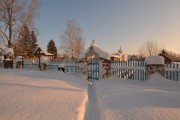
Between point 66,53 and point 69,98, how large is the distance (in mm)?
32228

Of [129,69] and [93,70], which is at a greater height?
[129,69]

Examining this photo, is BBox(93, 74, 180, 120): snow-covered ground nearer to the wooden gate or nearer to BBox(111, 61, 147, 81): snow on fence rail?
BBox(111, 61, 147, 81): snow on fence rail

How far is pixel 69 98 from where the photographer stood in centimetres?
479

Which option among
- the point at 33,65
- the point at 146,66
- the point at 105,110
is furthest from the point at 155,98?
the point at 33,65

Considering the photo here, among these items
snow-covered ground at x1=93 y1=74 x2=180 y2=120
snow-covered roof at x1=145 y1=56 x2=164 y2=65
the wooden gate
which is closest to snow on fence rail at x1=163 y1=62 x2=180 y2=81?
snow-covered roof at x1=145 y1=56 x2=164 y2=65

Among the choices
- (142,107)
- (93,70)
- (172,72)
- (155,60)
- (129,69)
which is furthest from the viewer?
(93,70)

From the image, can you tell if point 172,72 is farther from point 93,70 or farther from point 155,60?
point 93,70

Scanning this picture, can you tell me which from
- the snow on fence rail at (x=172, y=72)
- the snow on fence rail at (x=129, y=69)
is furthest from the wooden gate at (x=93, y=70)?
the snow on fence rail at (x=172, y=72)

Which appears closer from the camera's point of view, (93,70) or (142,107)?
(142,107)

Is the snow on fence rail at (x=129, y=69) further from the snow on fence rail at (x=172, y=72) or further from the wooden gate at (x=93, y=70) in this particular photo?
the snow on fence rail at (x=172, y=72)

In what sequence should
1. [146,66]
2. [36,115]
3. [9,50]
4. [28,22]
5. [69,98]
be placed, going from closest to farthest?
[36,115] < [69,98] < [146,66] < [9,50] < [28,22]

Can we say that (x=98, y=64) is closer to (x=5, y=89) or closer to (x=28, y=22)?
(x=5, y=89)

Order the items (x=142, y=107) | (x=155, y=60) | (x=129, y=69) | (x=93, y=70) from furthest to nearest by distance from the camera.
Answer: (x=93, y=70) → (x=129, y=69) → (x=155, y=60) → (x=142, y=107)

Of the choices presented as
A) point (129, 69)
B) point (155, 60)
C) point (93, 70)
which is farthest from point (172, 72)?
point (93, 70)
